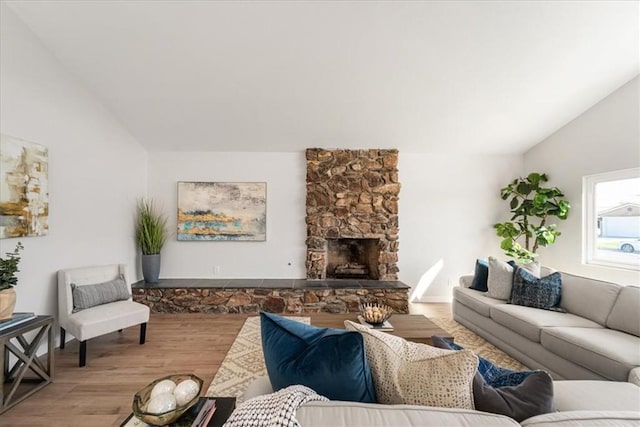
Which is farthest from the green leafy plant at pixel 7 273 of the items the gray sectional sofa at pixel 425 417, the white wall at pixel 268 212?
the gray sectional sofa at pixel 425 417

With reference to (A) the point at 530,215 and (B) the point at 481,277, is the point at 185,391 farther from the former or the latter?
(A) the point at 530,215

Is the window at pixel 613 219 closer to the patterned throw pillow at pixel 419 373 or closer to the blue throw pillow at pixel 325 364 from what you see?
the patterned throw pillow at pixel 419 373

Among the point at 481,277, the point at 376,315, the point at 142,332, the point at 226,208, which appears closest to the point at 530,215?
the point at 481,277

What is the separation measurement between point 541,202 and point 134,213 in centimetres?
608

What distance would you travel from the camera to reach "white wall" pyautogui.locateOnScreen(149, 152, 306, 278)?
Answer: 4727mm

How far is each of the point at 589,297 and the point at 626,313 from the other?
1.06 ft

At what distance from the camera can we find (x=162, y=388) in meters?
1.06

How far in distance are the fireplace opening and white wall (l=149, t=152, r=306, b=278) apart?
1.82 feet

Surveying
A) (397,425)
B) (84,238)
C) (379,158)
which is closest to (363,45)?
(379,158)

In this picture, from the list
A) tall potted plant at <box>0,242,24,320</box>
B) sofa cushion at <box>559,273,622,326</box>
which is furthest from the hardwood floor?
sofa cushion at <box>559,273,622,326</box>

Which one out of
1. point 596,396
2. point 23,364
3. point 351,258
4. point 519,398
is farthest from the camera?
point 351,258

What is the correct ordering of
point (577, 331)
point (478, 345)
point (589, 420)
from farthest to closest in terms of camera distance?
point (478, 345) → point (577, 331) → point (589, 420)

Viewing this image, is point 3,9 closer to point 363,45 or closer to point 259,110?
point 259,110

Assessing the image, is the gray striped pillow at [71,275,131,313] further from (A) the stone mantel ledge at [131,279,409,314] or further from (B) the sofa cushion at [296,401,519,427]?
(B) the sofa cushion at [296,401,519,427]
